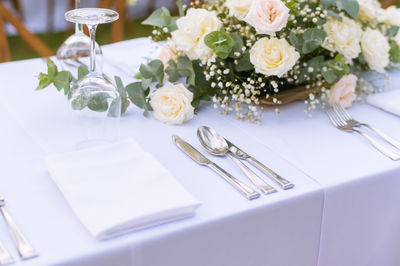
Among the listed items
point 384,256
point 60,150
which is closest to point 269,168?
point 384,256

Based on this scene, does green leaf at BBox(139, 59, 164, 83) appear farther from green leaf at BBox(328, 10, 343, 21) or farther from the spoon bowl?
green leaf at BBox(328, 10, 343, 21)

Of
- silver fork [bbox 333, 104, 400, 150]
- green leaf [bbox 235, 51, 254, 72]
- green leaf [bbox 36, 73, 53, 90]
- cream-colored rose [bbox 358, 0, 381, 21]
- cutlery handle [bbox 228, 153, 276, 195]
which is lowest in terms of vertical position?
cutlery handle [bbox 228, 153, 276, 195]

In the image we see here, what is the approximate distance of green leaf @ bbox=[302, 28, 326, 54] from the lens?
1413 mm

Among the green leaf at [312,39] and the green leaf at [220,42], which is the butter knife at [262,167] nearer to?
the green leaf at [220,42]

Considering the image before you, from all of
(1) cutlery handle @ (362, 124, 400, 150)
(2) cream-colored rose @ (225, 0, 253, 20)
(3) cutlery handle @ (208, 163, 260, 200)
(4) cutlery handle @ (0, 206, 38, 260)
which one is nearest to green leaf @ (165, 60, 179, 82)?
(2) cream-colored rose @ (225, 0, 253, 20)

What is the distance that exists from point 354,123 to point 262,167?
1.24ft

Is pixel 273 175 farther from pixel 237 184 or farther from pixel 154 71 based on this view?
pixel 154 71

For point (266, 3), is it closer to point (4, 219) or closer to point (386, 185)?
point (386, 185)

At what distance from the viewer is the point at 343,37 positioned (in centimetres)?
148

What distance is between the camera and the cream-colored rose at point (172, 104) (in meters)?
1.37

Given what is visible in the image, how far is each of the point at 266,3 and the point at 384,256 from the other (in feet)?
2.22

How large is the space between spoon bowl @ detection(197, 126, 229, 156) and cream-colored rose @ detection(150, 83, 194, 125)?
3.3 inches

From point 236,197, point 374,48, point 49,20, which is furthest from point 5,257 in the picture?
point 49,20

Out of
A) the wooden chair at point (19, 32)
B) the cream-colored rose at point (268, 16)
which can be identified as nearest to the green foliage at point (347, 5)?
the cream-colored rose at point (268, 16)
